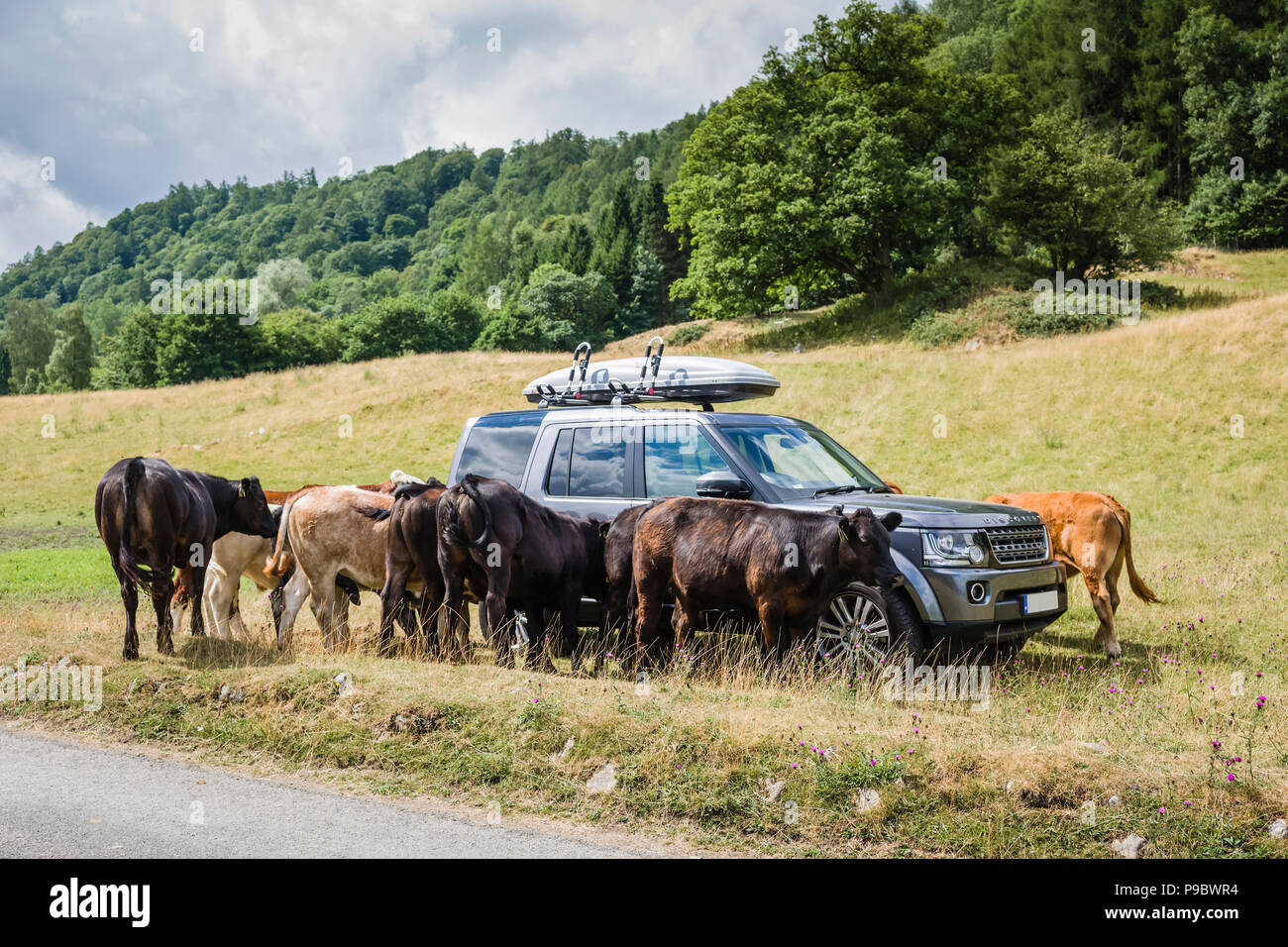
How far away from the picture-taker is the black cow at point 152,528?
28.0 feet

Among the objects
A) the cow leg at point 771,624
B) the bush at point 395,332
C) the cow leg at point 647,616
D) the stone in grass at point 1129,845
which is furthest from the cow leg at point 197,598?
the bush at point 395,332

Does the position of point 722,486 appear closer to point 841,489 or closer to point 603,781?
point 841,489

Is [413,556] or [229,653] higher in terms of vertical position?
[413,556]

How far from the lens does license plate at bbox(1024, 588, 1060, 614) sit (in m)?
8.21

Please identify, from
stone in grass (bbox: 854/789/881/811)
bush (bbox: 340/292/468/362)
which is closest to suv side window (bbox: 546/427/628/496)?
stone in grass (bbox: 854/789/881/811)

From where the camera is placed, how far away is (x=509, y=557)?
27.6 feet

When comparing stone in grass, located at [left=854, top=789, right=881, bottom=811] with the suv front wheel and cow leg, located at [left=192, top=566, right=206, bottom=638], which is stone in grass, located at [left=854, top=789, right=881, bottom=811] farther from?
cow leg, located at [left=192, top=566, right=206, bottom=638]

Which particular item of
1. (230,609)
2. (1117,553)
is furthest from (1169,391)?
(230,609)

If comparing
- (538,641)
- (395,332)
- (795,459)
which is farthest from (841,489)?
(395,332)

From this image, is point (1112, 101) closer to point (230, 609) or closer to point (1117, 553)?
point (1117, 553)

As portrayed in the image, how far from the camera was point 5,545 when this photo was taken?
23.0 metres

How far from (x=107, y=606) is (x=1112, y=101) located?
7487 cm

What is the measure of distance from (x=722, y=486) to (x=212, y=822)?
4907mm

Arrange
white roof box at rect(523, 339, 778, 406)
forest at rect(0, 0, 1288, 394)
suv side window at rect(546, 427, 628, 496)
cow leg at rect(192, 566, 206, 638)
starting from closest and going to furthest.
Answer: cow leg at rect(192, 566, 206, 638) < suv side window at rect(546, 427, 628, 496) < white roof box at rect(523, 339, 778, 406) < forest at rect(0, 0, 1288, 394)
